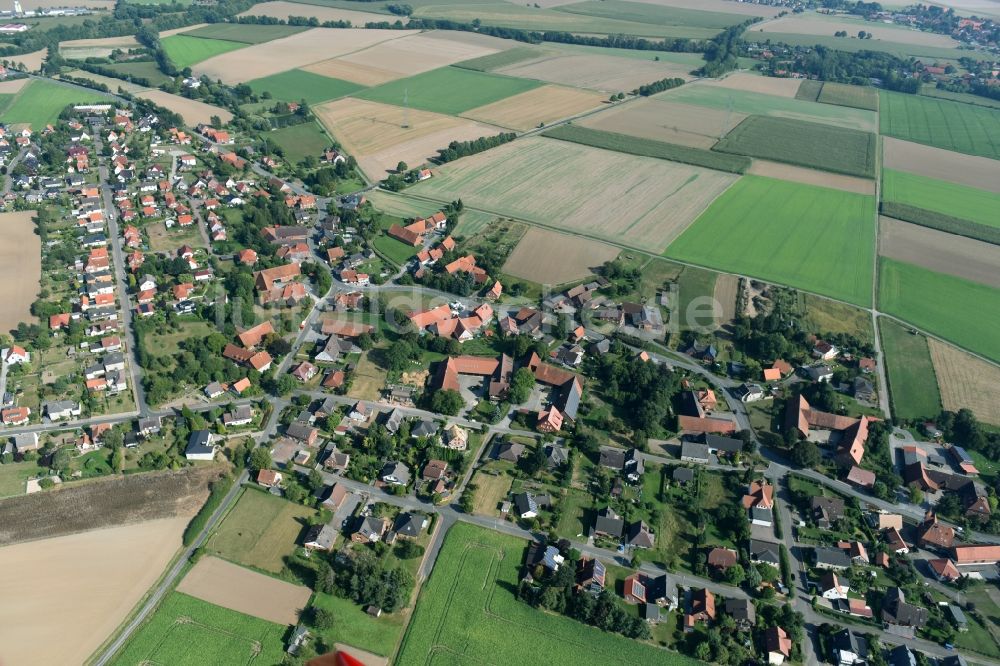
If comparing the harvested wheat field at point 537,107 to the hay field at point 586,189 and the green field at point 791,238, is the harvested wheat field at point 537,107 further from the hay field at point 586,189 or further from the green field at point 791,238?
the green field at point 791,238

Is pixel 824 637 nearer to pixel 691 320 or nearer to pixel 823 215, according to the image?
pixel 691 320

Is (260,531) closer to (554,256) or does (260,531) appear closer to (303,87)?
(554,256)

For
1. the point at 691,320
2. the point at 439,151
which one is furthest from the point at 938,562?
the point at 439,151

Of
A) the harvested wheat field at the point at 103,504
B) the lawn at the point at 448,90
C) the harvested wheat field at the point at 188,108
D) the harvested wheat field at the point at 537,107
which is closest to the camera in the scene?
the harvested wheat field at the point at 103,504

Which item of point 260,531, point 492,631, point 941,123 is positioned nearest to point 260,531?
point 260,531

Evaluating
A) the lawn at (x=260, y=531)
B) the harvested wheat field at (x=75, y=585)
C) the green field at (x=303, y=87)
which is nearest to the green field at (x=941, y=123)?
the green field at (x=303, y=87)
